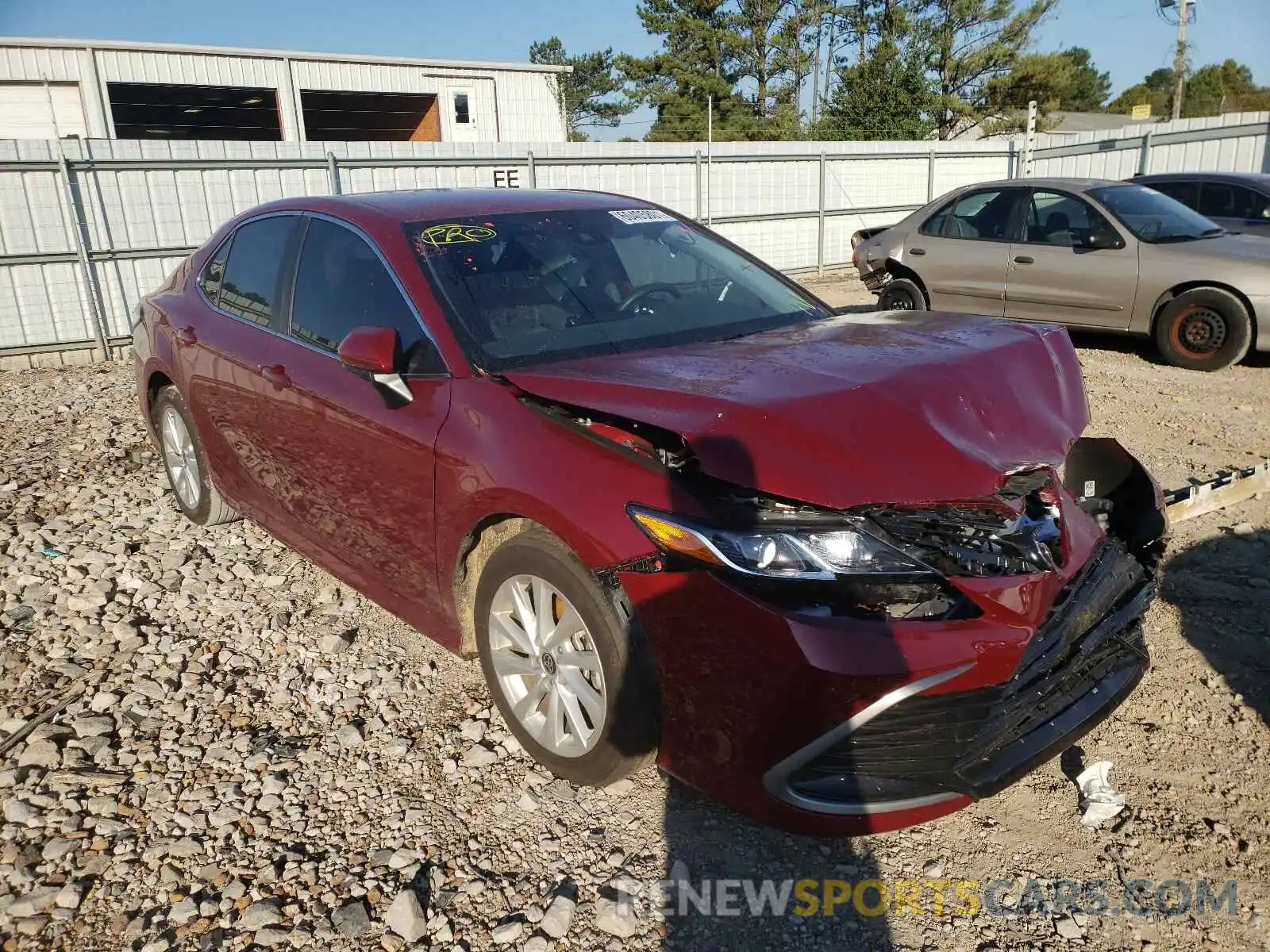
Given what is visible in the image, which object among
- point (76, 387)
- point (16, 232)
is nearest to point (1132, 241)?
point (76, 387)

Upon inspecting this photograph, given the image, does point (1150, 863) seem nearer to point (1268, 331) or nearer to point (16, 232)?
point (1268, 331)

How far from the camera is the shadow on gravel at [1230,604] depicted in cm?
335

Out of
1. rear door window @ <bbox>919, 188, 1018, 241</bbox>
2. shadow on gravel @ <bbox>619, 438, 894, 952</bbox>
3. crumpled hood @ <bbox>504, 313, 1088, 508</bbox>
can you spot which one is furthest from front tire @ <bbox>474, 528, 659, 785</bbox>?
rear door window @ <bbox>919, 188, 1018, 241</bbox>

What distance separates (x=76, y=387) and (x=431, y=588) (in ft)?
24.7

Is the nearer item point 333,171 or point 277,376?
point 277,376

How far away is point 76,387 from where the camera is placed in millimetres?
8883

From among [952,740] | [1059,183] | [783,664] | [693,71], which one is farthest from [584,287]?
[693,71]

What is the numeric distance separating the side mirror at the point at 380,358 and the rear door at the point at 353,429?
0.11ft

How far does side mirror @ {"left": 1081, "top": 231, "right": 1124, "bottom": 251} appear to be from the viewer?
8336mm

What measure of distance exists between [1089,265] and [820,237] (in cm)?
814

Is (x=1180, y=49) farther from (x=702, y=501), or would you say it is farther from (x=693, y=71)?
(x=702, y=501)

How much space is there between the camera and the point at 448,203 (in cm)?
366

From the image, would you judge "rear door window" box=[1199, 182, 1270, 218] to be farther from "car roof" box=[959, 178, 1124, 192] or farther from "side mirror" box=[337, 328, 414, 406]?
"side mirror" box=[337, 328, 414, 406]

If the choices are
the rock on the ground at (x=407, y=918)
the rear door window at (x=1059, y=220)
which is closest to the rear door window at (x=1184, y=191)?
the rear door window at (x=1059, y=220)
